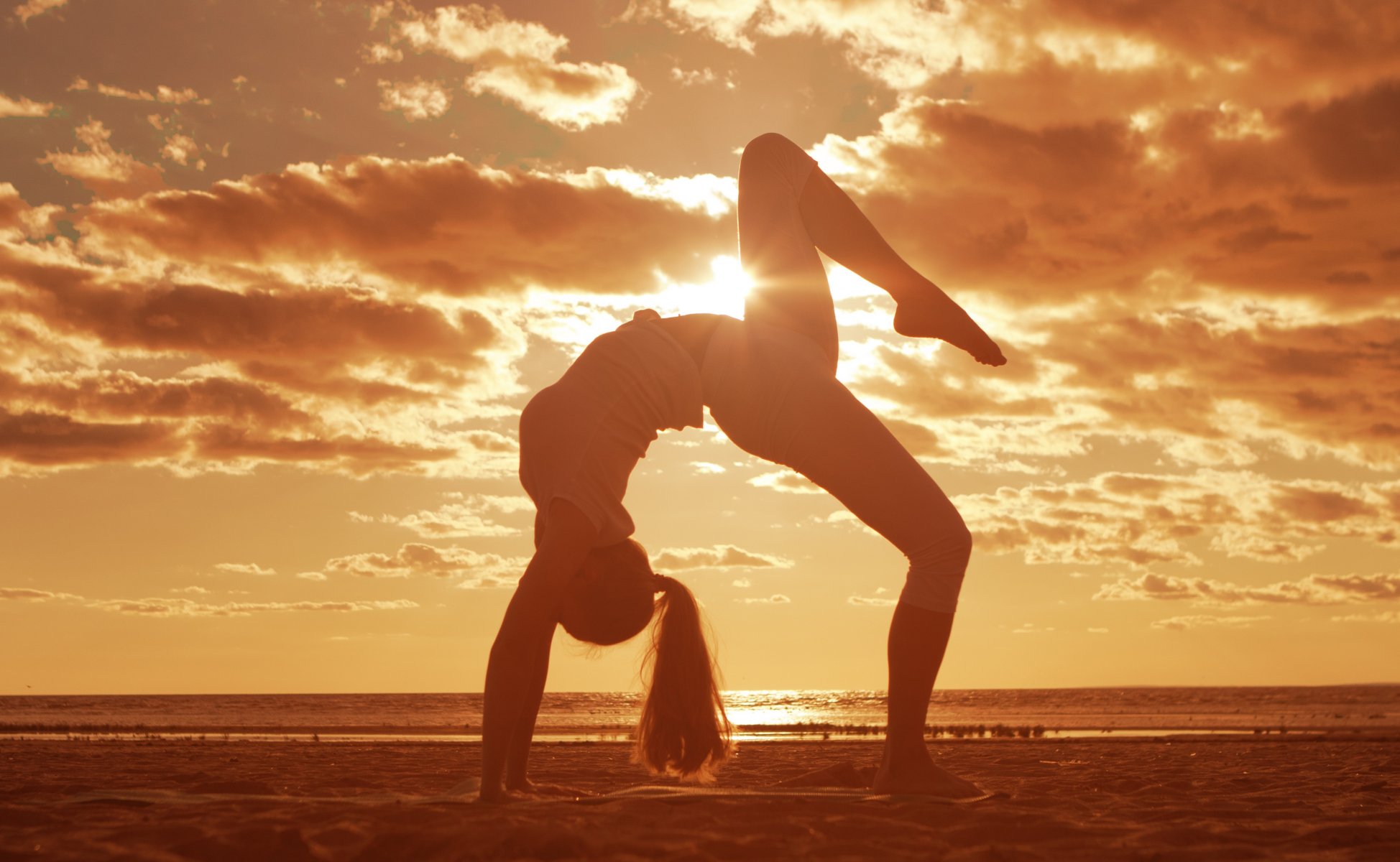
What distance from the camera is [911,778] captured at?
3270 mm

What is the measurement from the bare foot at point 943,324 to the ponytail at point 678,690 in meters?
1.23

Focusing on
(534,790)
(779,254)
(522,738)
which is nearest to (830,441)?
(779,254)

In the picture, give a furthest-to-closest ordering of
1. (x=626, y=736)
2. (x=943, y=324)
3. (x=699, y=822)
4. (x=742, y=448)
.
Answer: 1. (x=626, y=736)
2. (x=943, y=324)
3. (x=742, y=448)
4. (x=699, y=822)

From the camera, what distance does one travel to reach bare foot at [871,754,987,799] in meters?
3.26

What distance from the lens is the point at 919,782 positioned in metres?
3.27

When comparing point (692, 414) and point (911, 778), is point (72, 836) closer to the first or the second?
point (692, 414)

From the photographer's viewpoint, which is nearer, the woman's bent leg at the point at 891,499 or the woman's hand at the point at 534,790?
the woman's bent leg at the point at 891,499

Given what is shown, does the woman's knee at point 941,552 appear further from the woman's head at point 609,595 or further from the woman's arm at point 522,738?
the woman's arm at point 522,738

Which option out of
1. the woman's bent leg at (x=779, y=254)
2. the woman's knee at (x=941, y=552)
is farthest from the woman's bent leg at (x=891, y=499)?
the woman's bent leg at (x=779, y=254)

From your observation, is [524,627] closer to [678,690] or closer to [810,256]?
[678,690]

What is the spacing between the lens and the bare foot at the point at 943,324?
363 centimetres

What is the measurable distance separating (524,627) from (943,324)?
1.75 m

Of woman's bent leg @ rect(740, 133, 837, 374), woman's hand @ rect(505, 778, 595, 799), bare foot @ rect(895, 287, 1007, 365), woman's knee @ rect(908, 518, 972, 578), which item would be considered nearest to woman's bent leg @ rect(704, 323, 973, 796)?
woman's knee @ rect(908, 518, 972, 578)

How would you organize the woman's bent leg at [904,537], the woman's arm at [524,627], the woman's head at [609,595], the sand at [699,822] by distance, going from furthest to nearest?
the woman's head at [609,595], the woman's bent leg at [904,537], the woman's arm at [524,627], the sand at [699,822]
